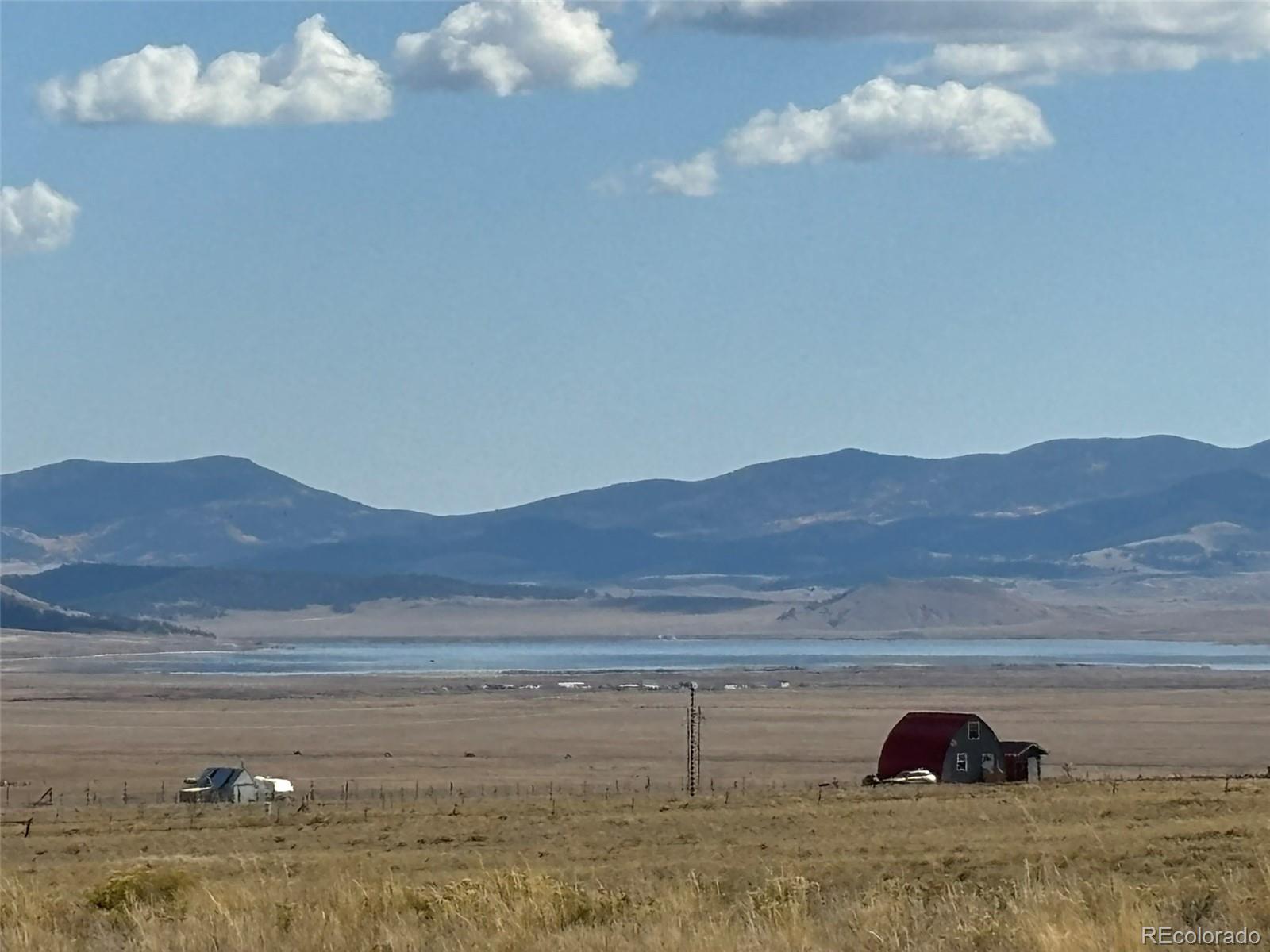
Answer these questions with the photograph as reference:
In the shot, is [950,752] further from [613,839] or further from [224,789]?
[613,839]

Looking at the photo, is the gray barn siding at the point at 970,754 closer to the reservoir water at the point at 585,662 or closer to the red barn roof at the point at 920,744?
the red barn roof at the point at 920,744

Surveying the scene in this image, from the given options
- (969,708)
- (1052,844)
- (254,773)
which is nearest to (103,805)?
(254,773)

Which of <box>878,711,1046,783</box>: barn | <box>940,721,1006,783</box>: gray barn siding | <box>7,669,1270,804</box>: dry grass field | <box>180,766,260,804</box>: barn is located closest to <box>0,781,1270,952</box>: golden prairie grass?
<box>180,766,260,804</box>: barn

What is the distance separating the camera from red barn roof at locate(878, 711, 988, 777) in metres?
60.3

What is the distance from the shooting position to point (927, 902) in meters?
17.2

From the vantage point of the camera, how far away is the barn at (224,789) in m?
55.5

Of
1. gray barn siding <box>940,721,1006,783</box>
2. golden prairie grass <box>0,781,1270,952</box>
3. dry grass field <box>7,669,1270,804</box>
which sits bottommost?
dry grass field <box>7,669,1270,804</box>

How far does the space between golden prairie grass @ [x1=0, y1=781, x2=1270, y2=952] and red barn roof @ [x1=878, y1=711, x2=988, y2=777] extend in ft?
54.5

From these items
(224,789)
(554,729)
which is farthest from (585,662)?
(224,789)

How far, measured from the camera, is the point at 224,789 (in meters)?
56.4

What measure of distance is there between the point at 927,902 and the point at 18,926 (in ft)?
26.1

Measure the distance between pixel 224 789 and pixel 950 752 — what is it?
22887mm

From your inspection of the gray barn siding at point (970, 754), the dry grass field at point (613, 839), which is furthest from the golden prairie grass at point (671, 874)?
the gray barn siding at point (970, 754)

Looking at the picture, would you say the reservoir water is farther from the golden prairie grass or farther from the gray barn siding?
the golden prairie grass
